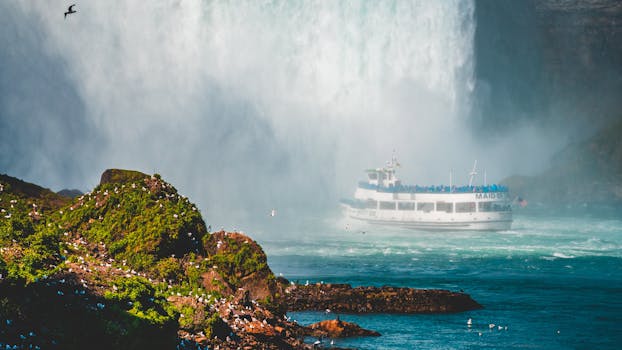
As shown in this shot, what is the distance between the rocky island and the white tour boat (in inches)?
2005

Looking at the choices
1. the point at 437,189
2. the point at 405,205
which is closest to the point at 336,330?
the point at 405,205

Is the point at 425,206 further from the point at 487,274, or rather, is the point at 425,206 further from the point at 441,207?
the point at 487,274

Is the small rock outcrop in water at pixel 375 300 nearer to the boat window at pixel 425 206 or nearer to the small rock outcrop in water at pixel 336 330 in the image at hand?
the small rock outcrop in water at pixel 336 330

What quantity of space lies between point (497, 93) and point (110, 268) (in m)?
136

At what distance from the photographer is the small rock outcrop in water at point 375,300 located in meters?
36.8

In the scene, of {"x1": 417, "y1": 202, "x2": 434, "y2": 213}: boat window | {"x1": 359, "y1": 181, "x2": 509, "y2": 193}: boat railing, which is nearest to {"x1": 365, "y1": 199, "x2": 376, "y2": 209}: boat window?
{"x1": 359, "y1": 181, "x2": 509, "y2": 193}: boat railing

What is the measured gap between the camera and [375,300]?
37.7 m

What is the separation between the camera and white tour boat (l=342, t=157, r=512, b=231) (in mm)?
87188

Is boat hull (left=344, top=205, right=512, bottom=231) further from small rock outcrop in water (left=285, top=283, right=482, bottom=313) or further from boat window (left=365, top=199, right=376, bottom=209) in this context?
small rock outcrop in water (left=285, top=283, right=482, bottom=313)

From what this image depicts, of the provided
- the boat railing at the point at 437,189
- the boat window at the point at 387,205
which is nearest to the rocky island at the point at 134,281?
the boat railing at the point at 437,189

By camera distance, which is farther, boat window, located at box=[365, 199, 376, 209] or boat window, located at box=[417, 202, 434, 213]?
boat window, located at box=[365, 199, 376, 209]

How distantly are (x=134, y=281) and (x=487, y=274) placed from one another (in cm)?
3299

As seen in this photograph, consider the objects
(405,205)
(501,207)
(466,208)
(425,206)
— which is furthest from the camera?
(405,205)

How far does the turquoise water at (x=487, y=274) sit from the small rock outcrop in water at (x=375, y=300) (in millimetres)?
988
